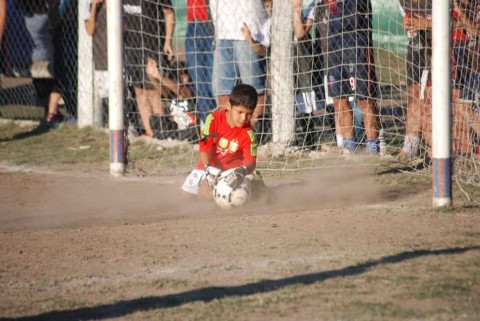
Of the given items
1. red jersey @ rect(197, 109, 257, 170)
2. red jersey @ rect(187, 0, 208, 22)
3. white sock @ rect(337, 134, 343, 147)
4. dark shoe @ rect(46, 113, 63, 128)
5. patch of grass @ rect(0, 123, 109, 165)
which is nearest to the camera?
red jersey @ rect(197, 109, 257, 170)

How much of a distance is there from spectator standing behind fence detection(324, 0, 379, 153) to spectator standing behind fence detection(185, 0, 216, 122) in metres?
1.66

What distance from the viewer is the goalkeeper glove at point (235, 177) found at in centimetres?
789

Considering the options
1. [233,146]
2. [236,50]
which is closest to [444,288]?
[233,146]

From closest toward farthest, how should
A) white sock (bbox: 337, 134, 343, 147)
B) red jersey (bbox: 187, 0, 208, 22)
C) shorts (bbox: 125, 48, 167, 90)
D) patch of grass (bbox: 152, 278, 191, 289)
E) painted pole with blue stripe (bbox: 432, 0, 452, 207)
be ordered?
1. patch of grass (bbox: 152, 278, 191, 289)
2. painted pole with blue stripe (bbox: 432, 0, 452, 207)
3. white sock (bbox: 337, 134, 343, 147)
4. red jersey (bbox: 187, 0, 208, 22)
5. shorts (bbox: 125, 48, 167, 90)

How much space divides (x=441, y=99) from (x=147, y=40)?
4882 millimetres

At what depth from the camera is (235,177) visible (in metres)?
7.94

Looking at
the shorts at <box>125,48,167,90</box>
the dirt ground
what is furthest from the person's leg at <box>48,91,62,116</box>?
the dirt ground

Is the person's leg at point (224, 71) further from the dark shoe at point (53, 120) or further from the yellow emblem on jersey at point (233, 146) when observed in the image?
the dark shoe at point (53, 120)

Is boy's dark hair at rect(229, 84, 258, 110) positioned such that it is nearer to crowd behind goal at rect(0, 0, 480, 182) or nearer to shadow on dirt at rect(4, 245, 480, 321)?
crowd behind goal at rect(0, 0, 480, 182)

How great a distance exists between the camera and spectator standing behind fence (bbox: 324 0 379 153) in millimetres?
9617

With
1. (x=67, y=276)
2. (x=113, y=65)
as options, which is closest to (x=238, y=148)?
(x=113, y=65)

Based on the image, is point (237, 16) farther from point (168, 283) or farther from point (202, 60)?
point (168, 283)

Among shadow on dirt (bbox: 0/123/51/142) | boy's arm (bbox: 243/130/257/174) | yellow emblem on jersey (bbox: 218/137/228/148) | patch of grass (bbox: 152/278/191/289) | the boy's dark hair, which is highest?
the boy's dark hair

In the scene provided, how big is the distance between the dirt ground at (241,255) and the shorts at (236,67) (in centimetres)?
188
